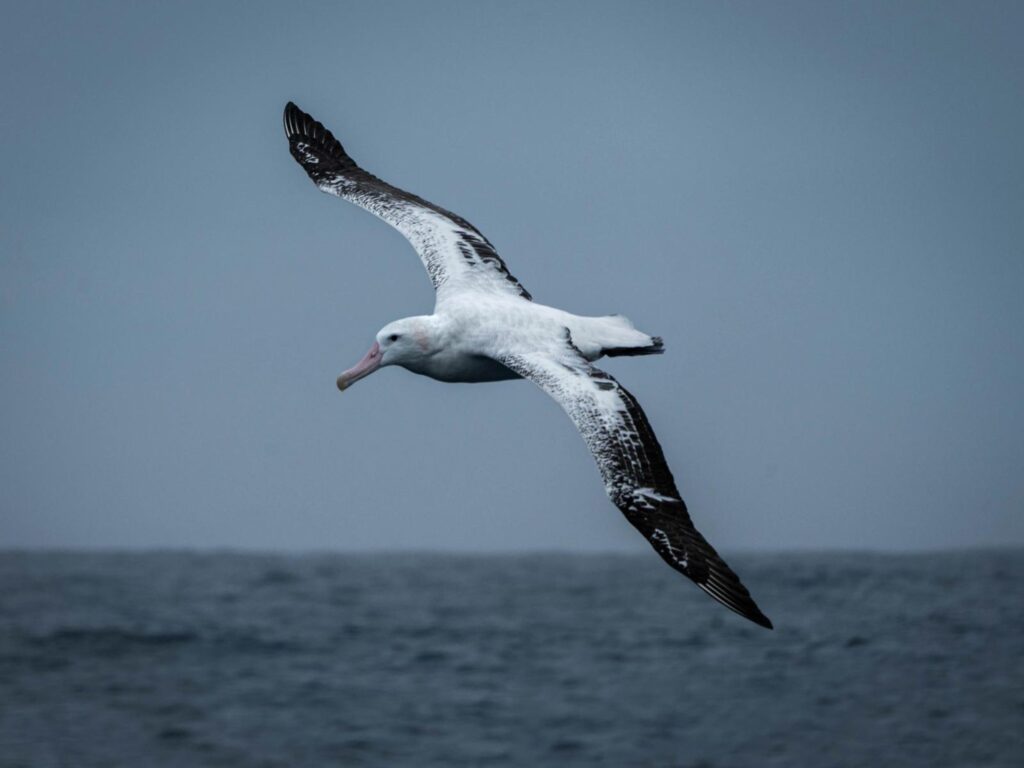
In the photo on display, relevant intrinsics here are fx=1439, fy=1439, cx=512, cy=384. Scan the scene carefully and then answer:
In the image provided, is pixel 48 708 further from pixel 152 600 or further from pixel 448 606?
pixel 152 600

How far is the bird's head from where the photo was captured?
12539mm

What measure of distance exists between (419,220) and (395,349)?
8.93 feet

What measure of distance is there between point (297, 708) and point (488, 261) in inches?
1207

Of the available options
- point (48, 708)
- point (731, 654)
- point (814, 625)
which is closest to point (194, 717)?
point (48, 708)

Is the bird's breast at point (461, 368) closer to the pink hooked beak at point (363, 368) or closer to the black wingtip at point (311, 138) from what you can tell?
the pink hooked beak at point (363, 368)

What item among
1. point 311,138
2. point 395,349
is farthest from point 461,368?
point 311,138

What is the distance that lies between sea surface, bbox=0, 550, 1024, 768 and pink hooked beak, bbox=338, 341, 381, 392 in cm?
2460

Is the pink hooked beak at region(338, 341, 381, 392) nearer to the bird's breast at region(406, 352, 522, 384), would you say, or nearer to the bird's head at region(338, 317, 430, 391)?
the bird's head at region(338, 317, 430, 391)

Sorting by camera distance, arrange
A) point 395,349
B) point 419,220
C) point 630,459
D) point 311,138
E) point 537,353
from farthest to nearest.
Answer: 1. point 311,138
2. point 419,220
3. point 395,349
4. point 537,353
5. point 630,459

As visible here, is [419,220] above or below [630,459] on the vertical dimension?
above

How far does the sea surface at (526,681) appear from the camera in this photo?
3719 cm

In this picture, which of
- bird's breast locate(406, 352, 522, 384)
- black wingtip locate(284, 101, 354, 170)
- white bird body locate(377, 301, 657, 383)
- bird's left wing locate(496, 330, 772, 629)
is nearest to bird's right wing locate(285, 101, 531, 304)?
black wingtip locate(284, 101, 354, 170)

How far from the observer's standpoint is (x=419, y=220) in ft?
49.1

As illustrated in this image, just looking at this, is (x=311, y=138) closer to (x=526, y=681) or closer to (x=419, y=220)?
(x=419, y=220)
